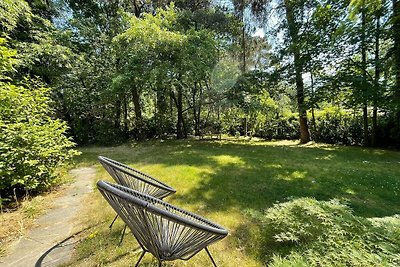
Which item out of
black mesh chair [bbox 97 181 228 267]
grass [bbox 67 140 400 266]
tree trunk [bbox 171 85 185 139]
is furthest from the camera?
tree trunk [bbox 171 85 185 139]

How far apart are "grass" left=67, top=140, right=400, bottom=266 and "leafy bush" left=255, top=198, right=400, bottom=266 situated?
0.86ft

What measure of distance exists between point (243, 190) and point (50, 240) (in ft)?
8.86

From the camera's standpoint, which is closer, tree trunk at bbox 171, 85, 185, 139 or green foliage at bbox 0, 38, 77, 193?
green foliage at bbox 0, 38, 77, 193

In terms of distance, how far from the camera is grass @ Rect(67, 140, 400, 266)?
2.18 metres

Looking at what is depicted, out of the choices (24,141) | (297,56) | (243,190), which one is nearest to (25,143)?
(24,141)

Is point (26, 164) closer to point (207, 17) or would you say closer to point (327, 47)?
point (207, 17)

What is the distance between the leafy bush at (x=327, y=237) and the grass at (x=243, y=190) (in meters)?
0.26

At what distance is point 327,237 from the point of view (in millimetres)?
1909

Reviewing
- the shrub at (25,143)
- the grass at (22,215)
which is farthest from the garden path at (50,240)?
the shrub at (25,143)

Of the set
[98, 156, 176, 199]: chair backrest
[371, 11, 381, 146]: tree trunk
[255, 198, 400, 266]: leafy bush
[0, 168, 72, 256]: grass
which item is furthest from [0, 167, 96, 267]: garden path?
[371, 11, 381, 146]: tree trunk

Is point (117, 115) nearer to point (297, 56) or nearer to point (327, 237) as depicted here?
point (297, 56)

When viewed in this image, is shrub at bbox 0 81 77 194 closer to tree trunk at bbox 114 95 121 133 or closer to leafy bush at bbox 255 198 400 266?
leafy bush at bbox 255 198 400 266

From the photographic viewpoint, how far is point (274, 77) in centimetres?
952

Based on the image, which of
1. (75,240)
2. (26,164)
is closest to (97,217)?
(75,240)
